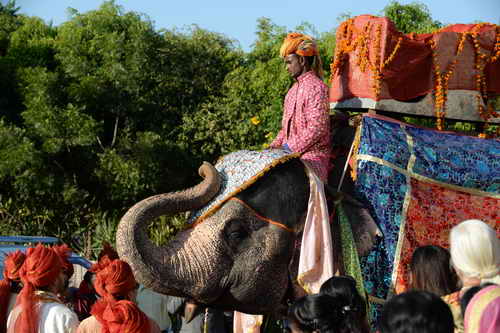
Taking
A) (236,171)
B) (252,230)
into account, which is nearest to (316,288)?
(252,230)

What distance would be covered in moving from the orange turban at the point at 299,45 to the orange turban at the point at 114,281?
7.92 ft

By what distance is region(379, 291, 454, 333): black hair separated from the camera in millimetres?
2506

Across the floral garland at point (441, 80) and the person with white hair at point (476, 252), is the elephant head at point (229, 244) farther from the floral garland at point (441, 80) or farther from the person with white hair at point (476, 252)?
the person with white hair at point (476, 252)

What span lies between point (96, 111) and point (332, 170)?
996 centimetres

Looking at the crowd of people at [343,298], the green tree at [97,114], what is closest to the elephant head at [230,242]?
the crowd of people at [343,298]

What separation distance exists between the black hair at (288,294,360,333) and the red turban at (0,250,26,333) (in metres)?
1.84

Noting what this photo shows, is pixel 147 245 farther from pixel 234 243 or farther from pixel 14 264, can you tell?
pixel 14 264

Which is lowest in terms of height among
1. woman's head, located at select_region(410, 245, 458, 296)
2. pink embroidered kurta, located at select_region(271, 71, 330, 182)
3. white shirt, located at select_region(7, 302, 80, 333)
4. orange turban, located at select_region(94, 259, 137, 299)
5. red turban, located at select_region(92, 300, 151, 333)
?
white shirt, located at select_region(7, 302, 80, 333)

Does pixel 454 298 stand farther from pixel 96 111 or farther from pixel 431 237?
pixel 96 111

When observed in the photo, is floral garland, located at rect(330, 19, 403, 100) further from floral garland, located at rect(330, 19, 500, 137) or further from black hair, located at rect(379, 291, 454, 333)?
black hair, located at rect(379, 291, 454, 333)

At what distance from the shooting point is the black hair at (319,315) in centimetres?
322

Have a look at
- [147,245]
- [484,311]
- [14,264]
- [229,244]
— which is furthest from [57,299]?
[484,311]

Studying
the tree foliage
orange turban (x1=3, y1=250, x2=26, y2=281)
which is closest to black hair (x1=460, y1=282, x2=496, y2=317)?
orange turban (x1=3, y1=250, x2=26, y2=281)

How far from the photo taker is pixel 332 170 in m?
5.93
